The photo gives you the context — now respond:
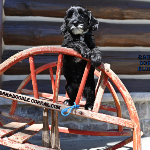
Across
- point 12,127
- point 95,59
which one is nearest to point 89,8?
point 95,59

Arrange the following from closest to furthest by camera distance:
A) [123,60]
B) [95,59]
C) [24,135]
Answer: [95,59] → [24,135] → [123,60]

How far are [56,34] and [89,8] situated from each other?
2.01 ft

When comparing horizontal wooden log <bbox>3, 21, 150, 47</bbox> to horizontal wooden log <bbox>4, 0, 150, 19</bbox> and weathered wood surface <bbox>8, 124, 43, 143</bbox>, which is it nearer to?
horizontal wooden log <bbox>4, 0, 150, 19</bbox>

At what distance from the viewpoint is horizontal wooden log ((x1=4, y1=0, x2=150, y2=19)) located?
7.74 feet

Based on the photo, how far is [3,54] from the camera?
2.35 m

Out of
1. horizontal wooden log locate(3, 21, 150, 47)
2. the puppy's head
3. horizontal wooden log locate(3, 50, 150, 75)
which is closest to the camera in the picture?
the puppy's head

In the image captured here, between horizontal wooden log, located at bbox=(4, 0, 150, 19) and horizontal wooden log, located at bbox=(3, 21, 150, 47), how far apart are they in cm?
13

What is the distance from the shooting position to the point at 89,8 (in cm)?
247

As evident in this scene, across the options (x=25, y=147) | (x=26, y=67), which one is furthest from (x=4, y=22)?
(x=25, y=147)

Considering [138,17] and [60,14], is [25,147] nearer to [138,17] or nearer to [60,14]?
[60,14]

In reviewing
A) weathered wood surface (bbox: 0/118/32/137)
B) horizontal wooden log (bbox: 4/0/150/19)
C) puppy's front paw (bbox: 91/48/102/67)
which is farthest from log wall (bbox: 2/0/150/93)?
puppy's front paw (bbox: 91/48/102/67)

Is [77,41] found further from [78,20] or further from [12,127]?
[12,127]

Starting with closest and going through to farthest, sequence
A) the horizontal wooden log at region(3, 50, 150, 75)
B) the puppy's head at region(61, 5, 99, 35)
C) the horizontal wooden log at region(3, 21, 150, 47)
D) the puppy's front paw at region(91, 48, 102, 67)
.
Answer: the puppy's front paw at region(91, 48, 102, 67) < the puppy's head at region(61, 5, 99, 35) < the horizontal wooden log at region(3, 21, 150, 47) < the horizontal wooden log at region(3, 50, 150, 75)

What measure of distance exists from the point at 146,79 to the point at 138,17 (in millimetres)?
943
